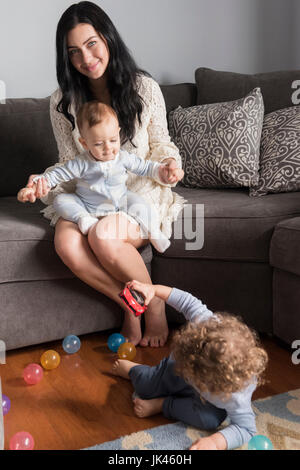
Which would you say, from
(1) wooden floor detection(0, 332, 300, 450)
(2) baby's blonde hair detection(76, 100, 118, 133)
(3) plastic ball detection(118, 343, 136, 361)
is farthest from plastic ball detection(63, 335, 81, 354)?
(2) baby's blonde hair detection(76, 100, 118, 133)

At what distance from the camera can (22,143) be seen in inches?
92.3

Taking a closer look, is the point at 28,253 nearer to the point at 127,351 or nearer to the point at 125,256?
the point at 125,256

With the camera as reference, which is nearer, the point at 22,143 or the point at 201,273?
the point at 201,273

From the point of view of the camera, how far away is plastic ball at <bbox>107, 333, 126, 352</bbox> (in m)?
1.83

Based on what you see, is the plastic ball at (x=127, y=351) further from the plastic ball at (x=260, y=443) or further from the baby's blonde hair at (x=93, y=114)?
the baby's blonde hair at (x=93, y=114)

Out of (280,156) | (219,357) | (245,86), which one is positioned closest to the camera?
(219,357)

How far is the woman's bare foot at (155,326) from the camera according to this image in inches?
73.7

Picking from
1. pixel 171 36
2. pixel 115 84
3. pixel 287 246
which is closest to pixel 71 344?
pixel 287 246

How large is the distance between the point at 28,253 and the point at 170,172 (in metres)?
0.56

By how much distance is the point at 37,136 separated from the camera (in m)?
2.37

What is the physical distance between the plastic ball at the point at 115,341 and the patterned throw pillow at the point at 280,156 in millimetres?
763

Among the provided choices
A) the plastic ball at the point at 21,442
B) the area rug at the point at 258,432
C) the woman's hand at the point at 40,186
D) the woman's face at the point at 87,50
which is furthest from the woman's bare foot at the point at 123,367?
the woman's face at the point at 87,50

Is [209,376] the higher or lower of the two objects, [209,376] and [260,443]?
the higher

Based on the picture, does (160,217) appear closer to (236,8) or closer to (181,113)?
(181,113)
